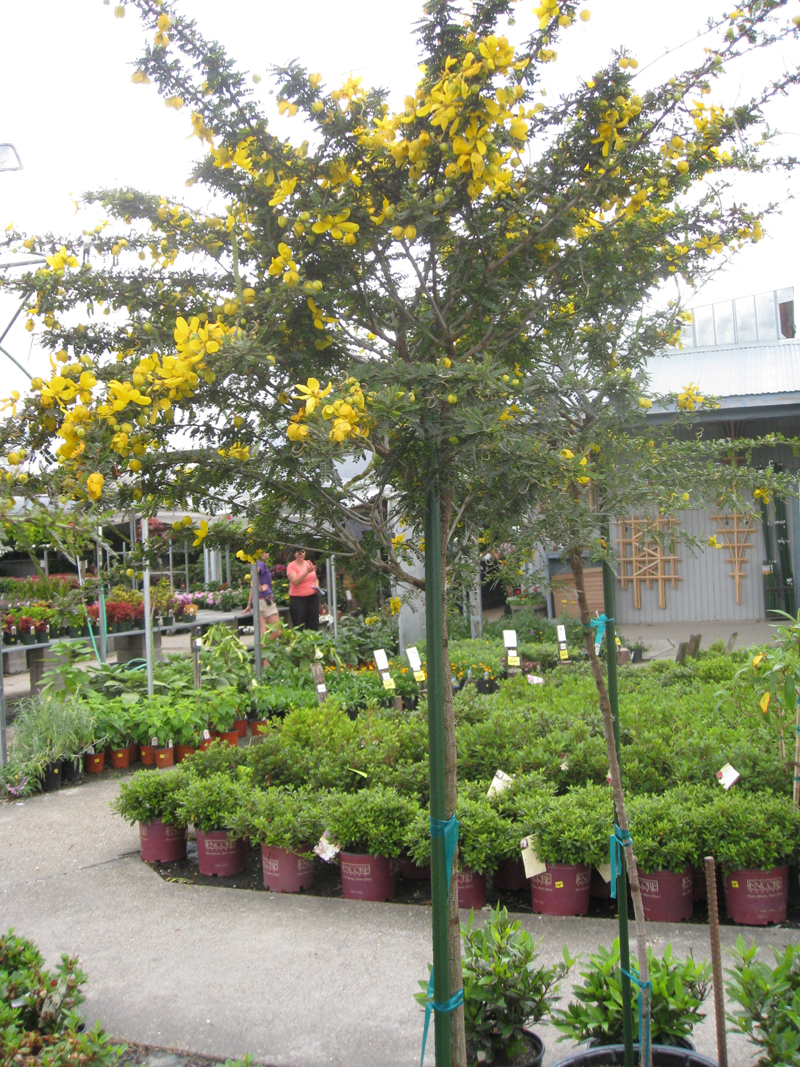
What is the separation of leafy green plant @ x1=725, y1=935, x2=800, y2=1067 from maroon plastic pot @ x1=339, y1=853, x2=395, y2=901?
1.89 meters

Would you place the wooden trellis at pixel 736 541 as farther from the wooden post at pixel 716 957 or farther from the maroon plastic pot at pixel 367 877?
the wooden post at pixel 716 957

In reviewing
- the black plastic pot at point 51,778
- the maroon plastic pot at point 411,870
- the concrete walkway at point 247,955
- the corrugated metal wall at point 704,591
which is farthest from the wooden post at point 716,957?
the corrugated metal wall at point 704,591

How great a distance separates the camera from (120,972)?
3348 mm

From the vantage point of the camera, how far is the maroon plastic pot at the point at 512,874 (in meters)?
4.00

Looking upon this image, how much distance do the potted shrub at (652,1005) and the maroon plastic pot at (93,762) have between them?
16.4 feet

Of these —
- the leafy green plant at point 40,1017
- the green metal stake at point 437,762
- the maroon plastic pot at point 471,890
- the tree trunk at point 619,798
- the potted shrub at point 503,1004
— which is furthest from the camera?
the maroon plastic pot at point 471,890

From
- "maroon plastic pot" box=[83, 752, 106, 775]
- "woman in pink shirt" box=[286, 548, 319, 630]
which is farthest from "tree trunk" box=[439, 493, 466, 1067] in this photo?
"woman in pink shirt" box=[286, 548, 319, 630]

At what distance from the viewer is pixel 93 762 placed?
664 centimetres

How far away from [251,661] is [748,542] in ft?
25.7

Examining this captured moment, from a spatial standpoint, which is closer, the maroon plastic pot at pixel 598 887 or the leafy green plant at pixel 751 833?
the leafy green plant at pixel 751 833

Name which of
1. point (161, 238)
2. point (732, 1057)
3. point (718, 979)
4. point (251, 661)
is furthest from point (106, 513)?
point (251, 661)

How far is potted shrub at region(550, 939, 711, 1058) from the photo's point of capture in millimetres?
2402

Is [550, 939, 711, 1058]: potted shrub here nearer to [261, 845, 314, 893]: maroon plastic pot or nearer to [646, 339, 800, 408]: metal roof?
[261, 845, 314, 893]: maroon plastic pot

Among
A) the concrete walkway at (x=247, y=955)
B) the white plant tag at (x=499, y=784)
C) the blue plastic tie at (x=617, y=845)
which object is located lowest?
the concrete walkway at (x=247, y=955)
